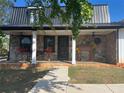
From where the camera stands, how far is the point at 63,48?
23.7 m

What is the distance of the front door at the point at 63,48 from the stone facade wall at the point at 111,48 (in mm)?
3410

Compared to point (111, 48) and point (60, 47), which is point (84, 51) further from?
point (111, 48)

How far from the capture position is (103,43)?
23234mm

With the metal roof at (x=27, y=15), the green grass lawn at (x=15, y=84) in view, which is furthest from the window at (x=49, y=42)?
the green grass lawn at (x=15, y=84)

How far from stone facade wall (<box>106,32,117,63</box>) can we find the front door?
341 centimetres

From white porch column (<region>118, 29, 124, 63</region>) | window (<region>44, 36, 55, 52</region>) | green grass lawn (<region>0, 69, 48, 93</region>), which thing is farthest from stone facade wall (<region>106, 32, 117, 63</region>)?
green grass lawn (<region>0, 69, 48, 93</region>)

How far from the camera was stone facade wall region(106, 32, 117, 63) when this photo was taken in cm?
1991

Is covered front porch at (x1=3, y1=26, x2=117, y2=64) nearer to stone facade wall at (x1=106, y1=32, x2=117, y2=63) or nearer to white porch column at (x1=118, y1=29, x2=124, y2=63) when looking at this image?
stone facade wall at (x1=106, y1=32, x2=117, y2=63)

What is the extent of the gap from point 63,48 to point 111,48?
449 centimetres

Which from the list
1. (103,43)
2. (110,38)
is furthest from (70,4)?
(103,43)

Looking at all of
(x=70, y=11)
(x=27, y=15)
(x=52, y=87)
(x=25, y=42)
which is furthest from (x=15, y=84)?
(x=27, y=15)

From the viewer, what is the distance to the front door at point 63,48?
930 inches

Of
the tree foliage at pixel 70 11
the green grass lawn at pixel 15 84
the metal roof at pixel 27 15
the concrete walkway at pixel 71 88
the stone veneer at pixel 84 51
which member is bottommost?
the green grass lawn at pixel 15 84

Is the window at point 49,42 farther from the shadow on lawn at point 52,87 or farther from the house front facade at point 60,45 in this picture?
the shadow on lawn at point 52,87
